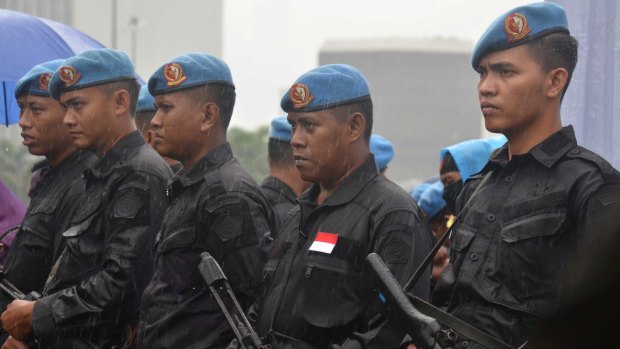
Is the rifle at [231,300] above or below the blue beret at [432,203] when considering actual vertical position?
above

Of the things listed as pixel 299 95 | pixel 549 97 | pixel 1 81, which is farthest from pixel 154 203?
pixel 1 81

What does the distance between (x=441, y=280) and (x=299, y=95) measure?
1.13m

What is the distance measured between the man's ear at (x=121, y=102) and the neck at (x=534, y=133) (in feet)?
8.52

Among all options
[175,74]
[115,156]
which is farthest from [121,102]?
[175,74]

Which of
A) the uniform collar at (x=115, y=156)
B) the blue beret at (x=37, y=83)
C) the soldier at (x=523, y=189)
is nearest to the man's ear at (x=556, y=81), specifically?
the soldier at (x=523, y=189)

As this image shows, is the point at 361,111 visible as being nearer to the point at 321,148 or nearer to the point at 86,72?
the point at 321,148

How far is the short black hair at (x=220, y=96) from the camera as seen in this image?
484 cm

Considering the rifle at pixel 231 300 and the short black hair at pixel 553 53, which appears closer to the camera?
the short black hair at pixel 553 53

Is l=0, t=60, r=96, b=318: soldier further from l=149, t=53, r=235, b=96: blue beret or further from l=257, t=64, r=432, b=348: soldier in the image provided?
l=257, t=64, r=432, b=348: soldier

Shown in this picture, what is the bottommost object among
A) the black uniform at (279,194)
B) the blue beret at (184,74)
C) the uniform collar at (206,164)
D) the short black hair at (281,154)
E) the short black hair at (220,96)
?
the black uniform at (279,194)

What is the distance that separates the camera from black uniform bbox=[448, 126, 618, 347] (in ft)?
10.2

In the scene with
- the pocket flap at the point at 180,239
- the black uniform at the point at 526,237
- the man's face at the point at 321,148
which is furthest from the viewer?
the pocket flap at the point at 180,239

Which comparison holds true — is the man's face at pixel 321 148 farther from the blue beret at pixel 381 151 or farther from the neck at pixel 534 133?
the blue beret at pixel 381 151

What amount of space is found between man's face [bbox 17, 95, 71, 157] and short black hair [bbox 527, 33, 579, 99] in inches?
134
